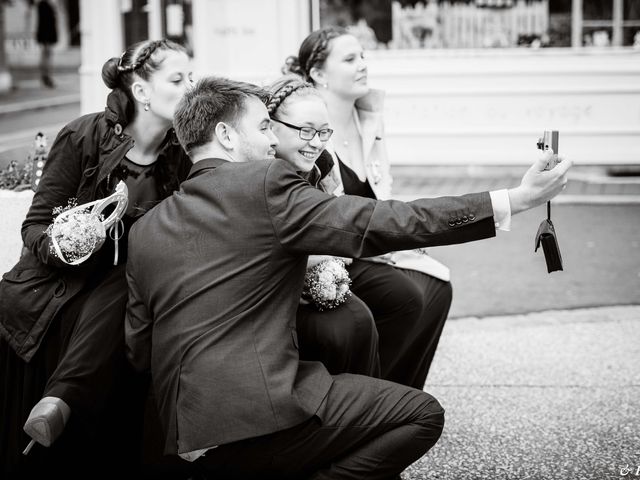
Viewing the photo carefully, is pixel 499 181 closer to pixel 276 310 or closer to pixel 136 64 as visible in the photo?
pixel 136 64

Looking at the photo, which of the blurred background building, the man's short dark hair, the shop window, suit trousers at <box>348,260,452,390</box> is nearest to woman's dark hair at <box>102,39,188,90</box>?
the man's short dark hair

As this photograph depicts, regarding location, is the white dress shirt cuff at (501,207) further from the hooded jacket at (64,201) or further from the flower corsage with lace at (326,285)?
the hooded jacket at (64,201)

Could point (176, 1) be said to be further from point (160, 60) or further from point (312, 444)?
point (312, 444)

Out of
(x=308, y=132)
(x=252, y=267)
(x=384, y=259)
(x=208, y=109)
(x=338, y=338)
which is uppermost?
(x=208, y=109)

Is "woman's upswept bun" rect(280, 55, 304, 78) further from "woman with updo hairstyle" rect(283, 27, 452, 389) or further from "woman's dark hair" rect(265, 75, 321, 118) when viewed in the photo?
"woman's dark hair" rect(265, 75, 321, 118)

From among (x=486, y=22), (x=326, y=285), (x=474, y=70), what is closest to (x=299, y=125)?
(x=326, y=285)

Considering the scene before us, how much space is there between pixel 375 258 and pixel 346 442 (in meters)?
1.49

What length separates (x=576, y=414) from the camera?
15.1 ft

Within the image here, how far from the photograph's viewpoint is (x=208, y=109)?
10.2 feet

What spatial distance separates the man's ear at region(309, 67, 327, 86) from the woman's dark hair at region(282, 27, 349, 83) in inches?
0.7

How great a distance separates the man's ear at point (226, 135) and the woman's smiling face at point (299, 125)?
0.62 m

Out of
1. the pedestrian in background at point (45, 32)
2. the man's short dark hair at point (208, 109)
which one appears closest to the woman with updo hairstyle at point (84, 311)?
the man's short dark hair at point (208, 109)

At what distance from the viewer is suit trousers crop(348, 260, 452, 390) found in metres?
4.30

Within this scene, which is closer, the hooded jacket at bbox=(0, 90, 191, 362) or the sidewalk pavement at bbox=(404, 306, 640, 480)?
the hooded jacket at bbox=(0, 90, 191, 362)
